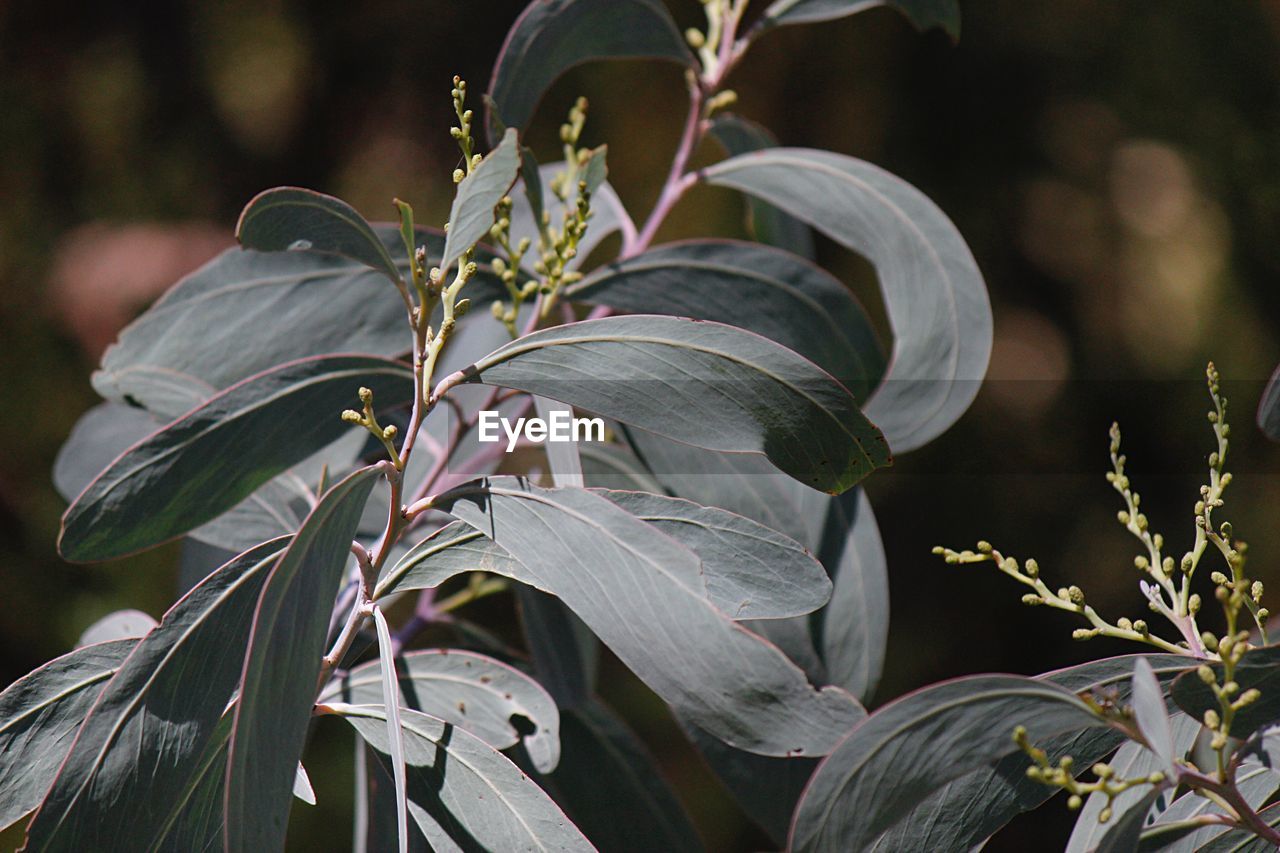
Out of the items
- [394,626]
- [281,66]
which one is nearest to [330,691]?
[394,626]

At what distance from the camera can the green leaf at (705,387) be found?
0.38 meters

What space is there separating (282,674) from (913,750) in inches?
8.7

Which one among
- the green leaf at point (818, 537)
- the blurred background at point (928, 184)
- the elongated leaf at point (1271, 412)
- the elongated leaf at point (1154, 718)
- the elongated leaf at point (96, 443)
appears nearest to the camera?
the elongated leaf at point (1154, 718)

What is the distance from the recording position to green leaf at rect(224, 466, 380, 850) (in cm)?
33

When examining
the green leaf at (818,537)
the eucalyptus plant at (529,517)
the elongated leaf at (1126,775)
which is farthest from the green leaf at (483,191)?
the elongated leaf at (1126,775)

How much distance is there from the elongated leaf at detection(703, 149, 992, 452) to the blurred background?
102 cm

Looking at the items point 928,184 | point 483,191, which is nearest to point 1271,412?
point 483,191

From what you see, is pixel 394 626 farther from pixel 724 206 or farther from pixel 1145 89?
pixel 1145 89

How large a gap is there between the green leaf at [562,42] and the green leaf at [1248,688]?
0.38 m

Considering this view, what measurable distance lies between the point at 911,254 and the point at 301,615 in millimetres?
383

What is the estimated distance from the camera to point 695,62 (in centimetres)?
62

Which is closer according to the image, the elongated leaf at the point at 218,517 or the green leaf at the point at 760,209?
the elongated leaf at the point at 218,517

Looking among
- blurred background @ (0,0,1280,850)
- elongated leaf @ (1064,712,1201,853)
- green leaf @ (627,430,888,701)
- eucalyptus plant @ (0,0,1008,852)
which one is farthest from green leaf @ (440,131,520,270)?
blurred background @ (0,0,1280,850)
